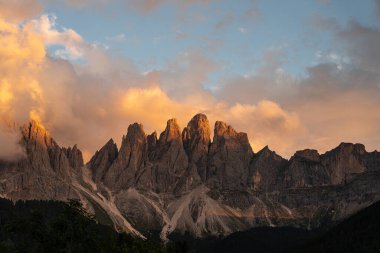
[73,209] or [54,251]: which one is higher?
[73,209]

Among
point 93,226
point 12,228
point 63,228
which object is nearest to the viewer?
point 12,228

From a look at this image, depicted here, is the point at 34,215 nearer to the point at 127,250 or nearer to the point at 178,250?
the point at 127,250

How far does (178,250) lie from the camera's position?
9669cm

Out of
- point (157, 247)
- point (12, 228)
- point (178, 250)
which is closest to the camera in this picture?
point (12, 228)

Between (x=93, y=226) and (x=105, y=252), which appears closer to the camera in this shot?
(x=93, y=226)

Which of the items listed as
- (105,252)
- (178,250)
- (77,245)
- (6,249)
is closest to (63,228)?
(77,245)

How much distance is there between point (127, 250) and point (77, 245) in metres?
16.3

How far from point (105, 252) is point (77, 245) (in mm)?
12966

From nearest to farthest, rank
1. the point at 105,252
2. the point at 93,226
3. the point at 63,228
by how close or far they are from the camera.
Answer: the point at 63,228 < the point at 93,226 < the point at 105,252

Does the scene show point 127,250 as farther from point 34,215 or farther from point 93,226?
point 34,215

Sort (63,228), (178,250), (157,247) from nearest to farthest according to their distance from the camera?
(63,228), (157,247), (178,250)

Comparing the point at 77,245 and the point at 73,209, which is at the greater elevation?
the point at 73,209


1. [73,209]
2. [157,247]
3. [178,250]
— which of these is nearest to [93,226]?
[73,209]

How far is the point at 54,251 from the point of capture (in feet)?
177
